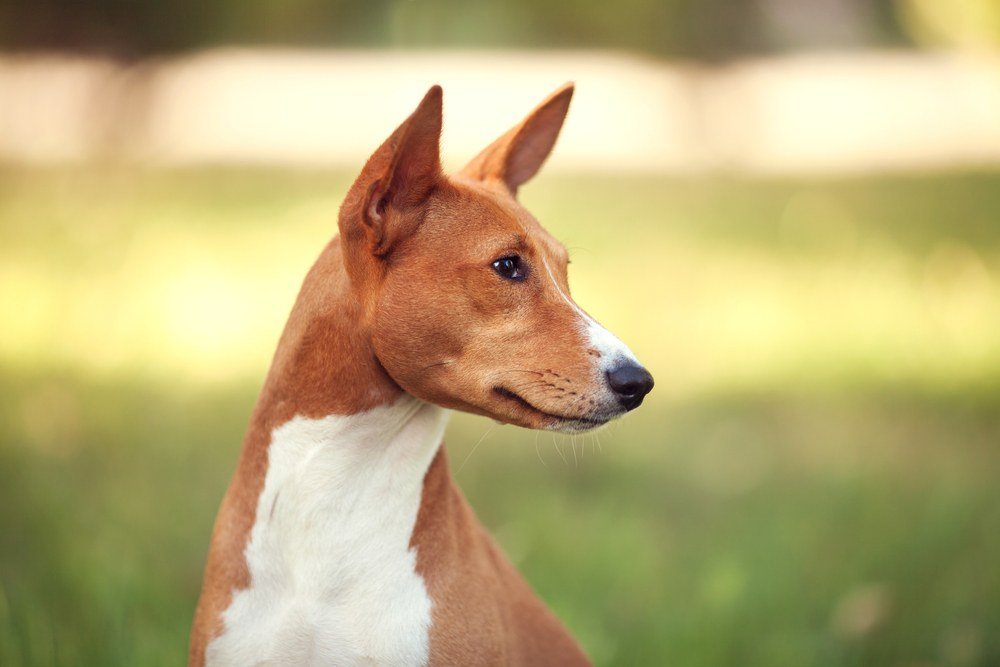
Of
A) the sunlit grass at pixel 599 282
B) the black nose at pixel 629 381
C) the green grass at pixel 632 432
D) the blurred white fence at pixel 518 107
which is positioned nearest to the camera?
the black nose at pixel 629 381

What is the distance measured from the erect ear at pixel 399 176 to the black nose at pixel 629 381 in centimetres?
68

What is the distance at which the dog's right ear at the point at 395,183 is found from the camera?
9.19ft

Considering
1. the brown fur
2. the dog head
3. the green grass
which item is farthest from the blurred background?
the dog head

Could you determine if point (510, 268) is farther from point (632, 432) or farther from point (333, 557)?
point (632, 432)

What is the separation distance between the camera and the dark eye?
294 centimetres

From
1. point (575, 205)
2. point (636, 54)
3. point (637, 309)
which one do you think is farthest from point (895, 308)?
point (636, 54)

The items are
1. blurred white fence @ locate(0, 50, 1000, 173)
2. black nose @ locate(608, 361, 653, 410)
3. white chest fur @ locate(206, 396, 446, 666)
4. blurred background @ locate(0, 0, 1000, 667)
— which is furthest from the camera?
blurred white fence @ locate(0, 50, 1000, 173)

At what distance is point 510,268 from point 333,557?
2.92ft

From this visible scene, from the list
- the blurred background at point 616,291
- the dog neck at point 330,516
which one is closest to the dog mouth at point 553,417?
the dog neck at point 330,516

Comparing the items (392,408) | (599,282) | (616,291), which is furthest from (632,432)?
(392,408)

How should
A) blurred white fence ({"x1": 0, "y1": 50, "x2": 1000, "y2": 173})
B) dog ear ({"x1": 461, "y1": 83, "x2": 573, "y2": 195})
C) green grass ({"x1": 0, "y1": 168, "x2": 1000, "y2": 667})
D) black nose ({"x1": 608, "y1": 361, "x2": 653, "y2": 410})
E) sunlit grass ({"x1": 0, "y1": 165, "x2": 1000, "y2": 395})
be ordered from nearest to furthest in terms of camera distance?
1. black nose ({"x1": 608, "y1": 361, "x2": 653, "y2": 410})
2. dog ear ({"x1": 461, "y1": 83, "x2": 573, "y2": 195})
3. green grass ({"x1": 0, "y1": 168, "x2": 1000, "y2": 667})
4. sunlit grass ({"x1": 0, "y1": 165, "x2": 1000, "y2": 395})
5. blurred white fence ({"x1": 0, "y1": 50, "x2": 1000, "y2": 173})

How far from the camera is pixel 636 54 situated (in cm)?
1202

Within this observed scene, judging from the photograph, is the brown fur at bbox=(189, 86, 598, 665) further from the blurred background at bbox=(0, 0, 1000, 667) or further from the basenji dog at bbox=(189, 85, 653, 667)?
the blurred background at bbox=(0, 0, 1000, 667)

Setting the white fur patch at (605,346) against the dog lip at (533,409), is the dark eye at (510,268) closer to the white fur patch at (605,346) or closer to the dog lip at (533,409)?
the white fur patch at (605,346)
